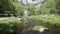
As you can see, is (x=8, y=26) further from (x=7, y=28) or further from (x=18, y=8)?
(x=18, y=8)

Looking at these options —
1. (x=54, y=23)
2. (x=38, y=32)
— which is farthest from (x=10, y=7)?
(x=54, y=23)

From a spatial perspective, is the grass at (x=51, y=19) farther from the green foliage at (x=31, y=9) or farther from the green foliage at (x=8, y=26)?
the green foliage at (x=8, y=26)

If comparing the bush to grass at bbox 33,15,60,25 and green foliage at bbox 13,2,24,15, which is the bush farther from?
grass at bbox 33,15,60,25

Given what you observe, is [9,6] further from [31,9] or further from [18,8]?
[31,9]

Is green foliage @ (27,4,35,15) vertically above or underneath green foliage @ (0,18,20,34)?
above

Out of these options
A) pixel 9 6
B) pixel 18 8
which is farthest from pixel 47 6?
pixel 9 6

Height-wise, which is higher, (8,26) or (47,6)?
(47,6)

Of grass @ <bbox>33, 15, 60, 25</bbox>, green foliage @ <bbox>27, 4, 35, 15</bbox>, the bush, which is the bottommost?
the bush

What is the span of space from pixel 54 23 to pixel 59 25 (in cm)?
7

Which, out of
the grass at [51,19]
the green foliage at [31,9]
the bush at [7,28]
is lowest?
the bush at [7,28]

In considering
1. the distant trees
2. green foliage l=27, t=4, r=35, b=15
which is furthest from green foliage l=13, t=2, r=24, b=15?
green foliage l=27, t=4, r=35, b=15

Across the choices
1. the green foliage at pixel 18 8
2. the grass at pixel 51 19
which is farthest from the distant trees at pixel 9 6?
the grass at pixel 51 19

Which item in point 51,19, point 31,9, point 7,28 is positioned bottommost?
point 7,28

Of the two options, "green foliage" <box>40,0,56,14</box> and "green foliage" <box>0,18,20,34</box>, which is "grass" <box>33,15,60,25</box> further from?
"green foliage" <box>0,18,20,34</box>
